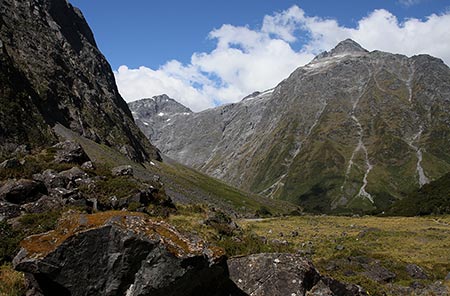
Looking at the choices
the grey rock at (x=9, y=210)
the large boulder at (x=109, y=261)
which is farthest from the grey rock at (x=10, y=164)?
the large boulder at (x=109, y=261)

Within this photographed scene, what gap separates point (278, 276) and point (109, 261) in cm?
553

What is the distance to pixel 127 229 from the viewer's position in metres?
11.5

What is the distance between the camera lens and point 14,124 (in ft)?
304

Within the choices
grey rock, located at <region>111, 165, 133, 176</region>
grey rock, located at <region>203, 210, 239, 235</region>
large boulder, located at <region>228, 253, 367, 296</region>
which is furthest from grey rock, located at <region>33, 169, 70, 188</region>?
large boulder, located at <region>228, 253, 367, 296</region>

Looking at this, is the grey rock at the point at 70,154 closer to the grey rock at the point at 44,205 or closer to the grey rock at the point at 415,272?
the grey rock at the point at 44,205

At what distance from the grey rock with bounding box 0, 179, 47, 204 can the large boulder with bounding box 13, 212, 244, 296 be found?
14.6 metres

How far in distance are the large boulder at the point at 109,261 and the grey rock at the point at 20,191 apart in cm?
1456

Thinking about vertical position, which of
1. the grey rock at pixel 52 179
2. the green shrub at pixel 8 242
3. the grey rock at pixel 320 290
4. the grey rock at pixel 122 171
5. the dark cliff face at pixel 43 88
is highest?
the dark cliff face at pixel 43 88

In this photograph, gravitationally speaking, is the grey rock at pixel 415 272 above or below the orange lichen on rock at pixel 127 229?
below

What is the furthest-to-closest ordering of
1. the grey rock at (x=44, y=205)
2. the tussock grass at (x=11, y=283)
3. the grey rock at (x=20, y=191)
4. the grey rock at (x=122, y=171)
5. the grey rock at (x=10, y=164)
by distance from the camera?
1. the grey rock at (x=122, y=171)
2. the grey rock at (x=10, y=164)
3. the grey rock at (x=20, y=191)
4. the grey rock at (x=44, y=205)
5. the tussock grass at (x=11, y=283)

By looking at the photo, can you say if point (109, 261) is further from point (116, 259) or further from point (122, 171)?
point (122, 171)

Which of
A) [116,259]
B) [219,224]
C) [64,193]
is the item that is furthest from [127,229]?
[219,224]

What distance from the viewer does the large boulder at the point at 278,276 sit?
13164mm

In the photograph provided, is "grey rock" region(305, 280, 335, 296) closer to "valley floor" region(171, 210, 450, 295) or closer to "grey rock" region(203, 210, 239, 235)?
"valley floor" region(171, 210, 450, 295)
